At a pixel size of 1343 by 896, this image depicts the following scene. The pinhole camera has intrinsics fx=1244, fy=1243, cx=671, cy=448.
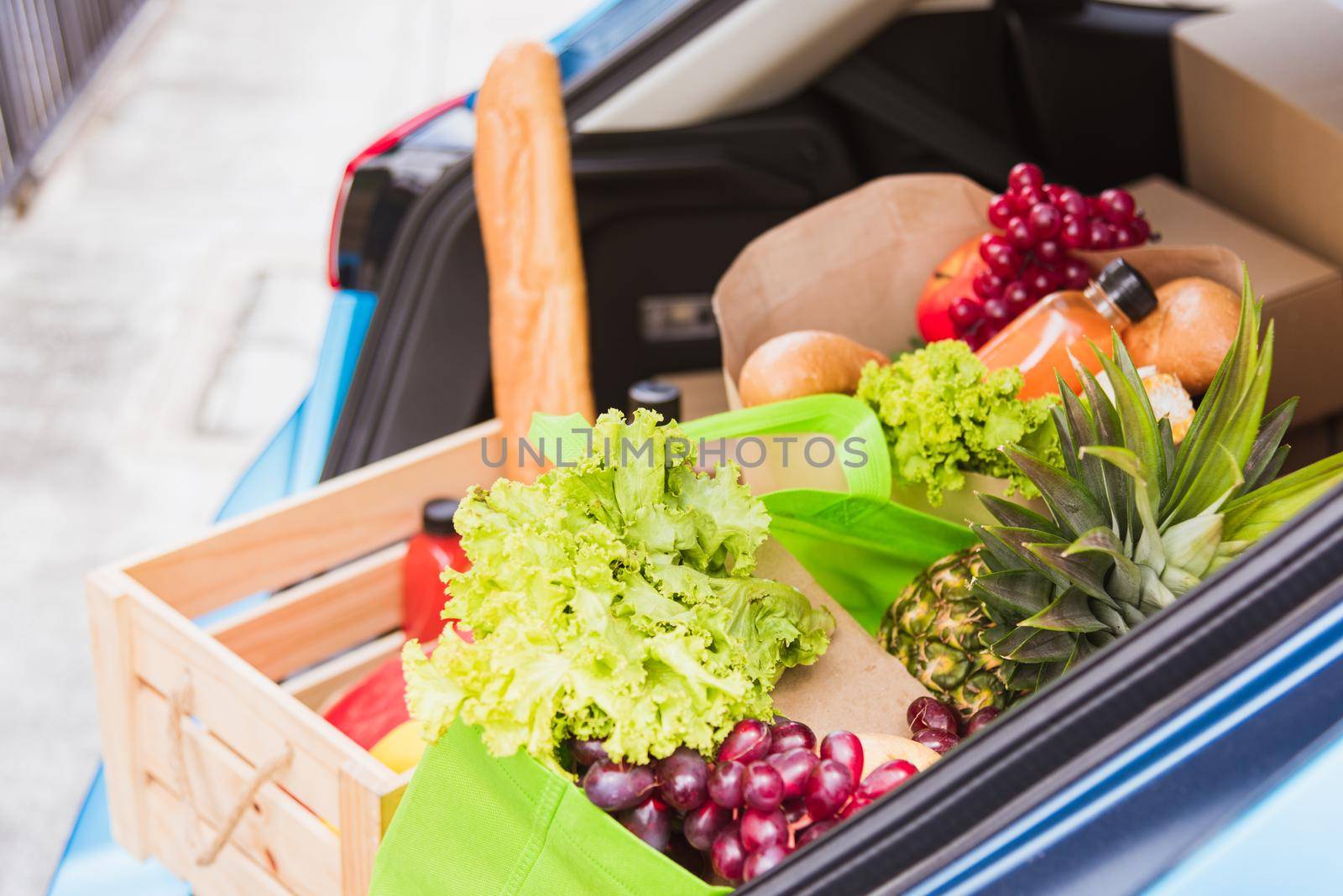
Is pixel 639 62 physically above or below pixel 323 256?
above

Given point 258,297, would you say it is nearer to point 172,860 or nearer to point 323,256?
point 323,256

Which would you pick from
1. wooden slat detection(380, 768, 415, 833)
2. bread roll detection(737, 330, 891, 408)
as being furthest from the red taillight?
wooden slat detection(380, 768, 415, 833)

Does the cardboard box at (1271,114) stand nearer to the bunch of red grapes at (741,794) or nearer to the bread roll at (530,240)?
the bread roll at (530,240)

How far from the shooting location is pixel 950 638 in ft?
3.38

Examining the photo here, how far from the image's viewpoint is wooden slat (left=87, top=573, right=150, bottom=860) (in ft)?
3.78

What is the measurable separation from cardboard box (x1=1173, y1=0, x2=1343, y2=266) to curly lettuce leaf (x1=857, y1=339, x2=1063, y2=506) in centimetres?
66

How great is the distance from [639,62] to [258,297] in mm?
2240

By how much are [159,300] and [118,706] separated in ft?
8.82

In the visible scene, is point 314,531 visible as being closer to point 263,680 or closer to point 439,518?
point 439,518

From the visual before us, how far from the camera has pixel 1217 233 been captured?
5.34 feet

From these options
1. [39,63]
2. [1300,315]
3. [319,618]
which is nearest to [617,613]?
[319,618]

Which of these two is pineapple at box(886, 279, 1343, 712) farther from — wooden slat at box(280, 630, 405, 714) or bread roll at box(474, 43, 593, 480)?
wooden slat at box(280, 630, 405, 714)

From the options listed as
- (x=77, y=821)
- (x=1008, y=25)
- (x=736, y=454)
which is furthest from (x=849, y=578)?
(x=1008, y=25)

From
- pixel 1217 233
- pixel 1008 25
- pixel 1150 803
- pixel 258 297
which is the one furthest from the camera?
pixel 258 297
